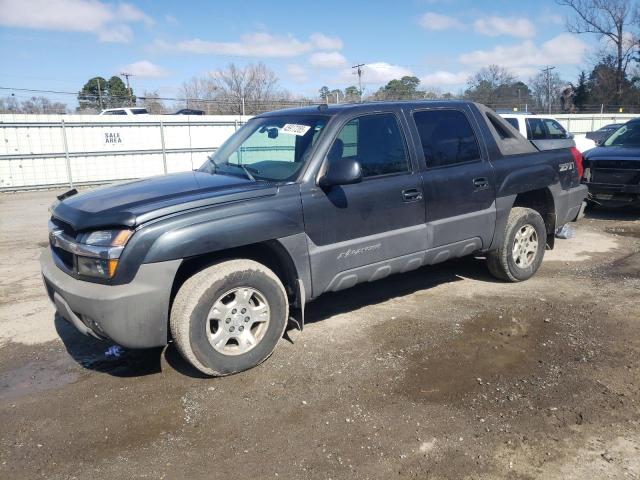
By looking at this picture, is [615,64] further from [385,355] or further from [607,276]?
[385,355]

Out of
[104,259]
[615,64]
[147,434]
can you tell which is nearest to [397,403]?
[147,434]

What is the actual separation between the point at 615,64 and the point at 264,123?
52953 mm

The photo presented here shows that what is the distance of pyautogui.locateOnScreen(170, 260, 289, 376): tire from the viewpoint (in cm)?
346

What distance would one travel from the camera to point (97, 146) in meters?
15.6

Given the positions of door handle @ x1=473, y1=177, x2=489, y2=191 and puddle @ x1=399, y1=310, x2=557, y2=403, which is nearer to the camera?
puddle @ x1=399, y1=310, x2=557, y2=403

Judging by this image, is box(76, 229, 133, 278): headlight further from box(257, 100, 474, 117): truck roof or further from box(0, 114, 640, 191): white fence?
box(0, 114, 640, 191): white fence

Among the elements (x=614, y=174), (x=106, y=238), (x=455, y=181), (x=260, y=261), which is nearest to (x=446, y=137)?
(x=455, y=181)

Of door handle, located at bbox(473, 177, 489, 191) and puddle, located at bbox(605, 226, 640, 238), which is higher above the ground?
door handle, located at bbox(473, 177, 489, 191)

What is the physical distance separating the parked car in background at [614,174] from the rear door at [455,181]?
16.7ft

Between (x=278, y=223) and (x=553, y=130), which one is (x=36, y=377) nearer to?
(x=278, y=223)

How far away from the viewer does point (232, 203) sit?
11.7 ft

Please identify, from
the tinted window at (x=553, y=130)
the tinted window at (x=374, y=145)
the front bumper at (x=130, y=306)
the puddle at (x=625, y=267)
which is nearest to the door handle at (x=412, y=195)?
the tinted window at (x=374, y=145)

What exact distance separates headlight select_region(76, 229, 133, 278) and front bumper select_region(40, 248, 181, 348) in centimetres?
9

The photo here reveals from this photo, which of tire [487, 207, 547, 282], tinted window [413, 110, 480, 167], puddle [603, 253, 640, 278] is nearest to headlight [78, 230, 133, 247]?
tinted window [413, 110, 480, 167]
